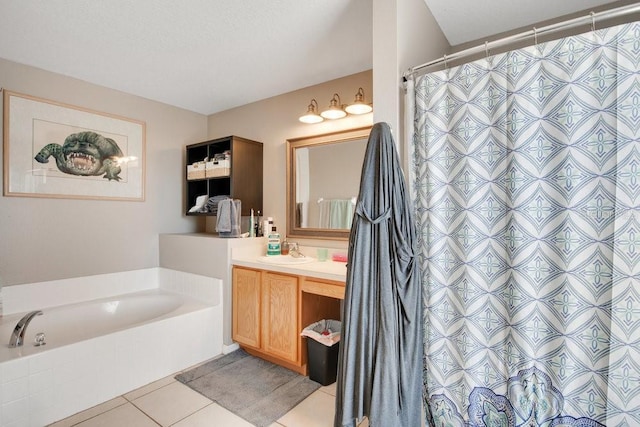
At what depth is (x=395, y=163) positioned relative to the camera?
145 cm

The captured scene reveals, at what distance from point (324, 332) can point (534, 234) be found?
1.62 m

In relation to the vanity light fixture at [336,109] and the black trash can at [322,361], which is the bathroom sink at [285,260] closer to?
the black trash can at [322,361]

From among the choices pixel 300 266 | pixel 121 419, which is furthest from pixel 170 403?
pixel 300 266

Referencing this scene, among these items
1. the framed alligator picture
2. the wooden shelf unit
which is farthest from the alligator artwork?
the wooden shelf unit

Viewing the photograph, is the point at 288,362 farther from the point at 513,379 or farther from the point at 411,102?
the point at 411,102

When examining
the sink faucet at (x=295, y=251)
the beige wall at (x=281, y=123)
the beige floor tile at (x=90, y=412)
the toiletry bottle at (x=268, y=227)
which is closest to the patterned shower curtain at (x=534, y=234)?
the beige wall at (x=281, y=123)

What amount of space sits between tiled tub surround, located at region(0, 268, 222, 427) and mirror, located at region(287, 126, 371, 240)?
1038 millimetres

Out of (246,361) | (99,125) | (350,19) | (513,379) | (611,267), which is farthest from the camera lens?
(99,125)

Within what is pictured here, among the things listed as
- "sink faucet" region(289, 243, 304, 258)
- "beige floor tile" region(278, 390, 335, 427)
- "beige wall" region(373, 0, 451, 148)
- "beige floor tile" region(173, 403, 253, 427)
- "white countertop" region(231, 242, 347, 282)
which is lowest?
"beige floor tile" region(278, 390, 335, 427)

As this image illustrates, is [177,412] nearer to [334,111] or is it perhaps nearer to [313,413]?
[313,413]

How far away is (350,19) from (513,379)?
83.2 inches

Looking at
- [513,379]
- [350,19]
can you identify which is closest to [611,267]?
[513,379]

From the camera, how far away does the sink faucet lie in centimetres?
282

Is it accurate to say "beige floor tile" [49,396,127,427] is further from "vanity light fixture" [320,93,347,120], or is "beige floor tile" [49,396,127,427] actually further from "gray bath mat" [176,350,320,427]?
"vanity light fixture" [320,93,347,120]
